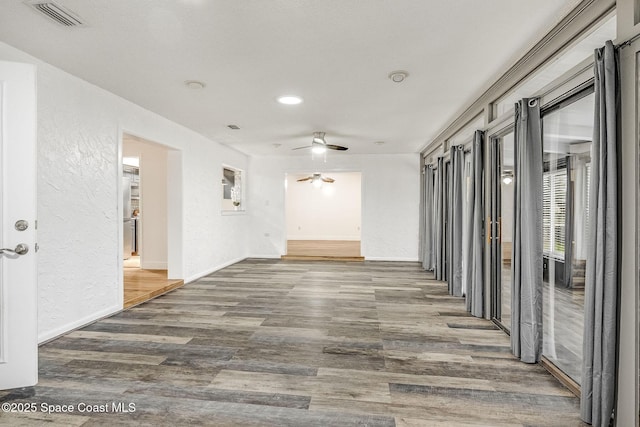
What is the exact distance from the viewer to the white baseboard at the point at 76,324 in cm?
293

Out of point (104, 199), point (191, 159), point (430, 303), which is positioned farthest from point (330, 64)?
point (191, 159)

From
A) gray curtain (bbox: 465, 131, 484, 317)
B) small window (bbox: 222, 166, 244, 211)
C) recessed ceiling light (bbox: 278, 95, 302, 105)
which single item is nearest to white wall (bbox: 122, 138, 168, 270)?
small window (bbox: 222, 166, 244, 211)

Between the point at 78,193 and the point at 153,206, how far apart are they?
3125 mm

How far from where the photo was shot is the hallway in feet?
6.34

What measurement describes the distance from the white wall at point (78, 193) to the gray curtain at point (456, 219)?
4.07m

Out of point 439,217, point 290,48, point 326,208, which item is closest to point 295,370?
point 290,48

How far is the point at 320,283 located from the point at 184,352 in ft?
9.28

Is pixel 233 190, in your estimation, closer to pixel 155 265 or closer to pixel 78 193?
pixel 155 265

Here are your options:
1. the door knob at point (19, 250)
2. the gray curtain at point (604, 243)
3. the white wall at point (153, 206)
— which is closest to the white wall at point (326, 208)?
the white wall at point (153, 206)

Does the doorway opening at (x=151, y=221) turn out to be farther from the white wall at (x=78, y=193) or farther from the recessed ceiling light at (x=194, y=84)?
the recessed ceiling light at (x=194, y=84)

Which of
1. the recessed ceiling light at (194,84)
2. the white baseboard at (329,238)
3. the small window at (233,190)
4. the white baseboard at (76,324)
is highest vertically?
the recessed ceiling light at (194,84)

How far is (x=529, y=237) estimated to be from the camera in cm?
255

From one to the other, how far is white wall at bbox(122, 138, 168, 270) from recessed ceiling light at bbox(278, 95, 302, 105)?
133 inches

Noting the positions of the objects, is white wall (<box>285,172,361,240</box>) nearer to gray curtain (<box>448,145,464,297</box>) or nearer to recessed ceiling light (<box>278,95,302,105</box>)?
gray curtain (<box>448,145,464,297</box>)
